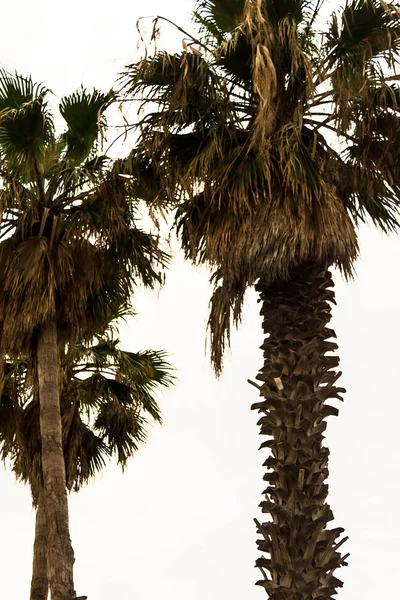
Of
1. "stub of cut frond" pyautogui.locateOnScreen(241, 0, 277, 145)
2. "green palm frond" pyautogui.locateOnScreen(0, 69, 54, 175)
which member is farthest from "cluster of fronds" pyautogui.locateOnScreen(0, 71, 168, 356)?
→ "stub of cut frond" pyautogui.locateOnScreen(241, 0, 277, 145)

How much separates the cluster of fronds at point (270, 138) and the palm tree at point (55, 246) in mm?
2123

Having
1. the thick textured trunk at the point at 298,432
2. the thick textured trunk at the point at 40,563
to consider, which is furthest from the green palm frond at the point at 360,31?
the thick textured trunk at the point at 40,563

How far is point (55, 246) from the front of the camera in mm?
16203

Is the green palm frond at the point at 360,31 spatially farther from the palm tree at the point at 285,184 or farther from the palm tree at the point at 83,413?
the palm tree at the point at 83,413

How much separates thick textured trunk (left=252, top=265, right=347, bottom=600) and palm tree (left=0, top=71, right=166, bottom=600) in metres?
3.55

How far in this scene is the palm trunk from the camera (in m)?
14.8

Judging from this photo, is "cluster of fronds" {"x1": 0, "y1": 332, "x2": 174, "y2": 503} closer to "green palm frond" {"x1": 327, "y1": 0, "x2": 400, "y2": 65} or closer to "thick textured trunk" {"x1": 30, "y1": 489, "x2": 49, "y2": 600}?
"thick textured trunk" {"x1": 30, "y1": 489, "x2": 49, "y2": 600}

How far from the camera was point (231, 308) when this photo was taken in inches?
533

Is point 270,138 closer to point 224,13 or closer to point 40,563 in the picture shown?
point 224,13

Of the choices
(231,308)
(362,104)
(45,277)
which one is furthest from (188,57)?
(45,277)

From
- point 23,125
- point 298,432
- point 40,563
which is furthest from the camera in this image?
point 40,563

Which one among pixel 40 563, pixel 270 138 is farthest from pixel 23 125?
pixel 40 563

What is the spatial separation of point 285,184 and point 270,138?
0.56 metres

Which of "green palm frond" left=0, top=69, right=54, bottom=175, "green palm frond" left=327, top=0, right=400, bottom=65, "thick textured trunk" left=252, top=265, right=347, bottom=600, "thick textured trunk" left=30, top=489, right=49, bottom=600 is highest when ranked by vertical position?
"green palm frond" left=0, top=69, right=54, bottom=175
